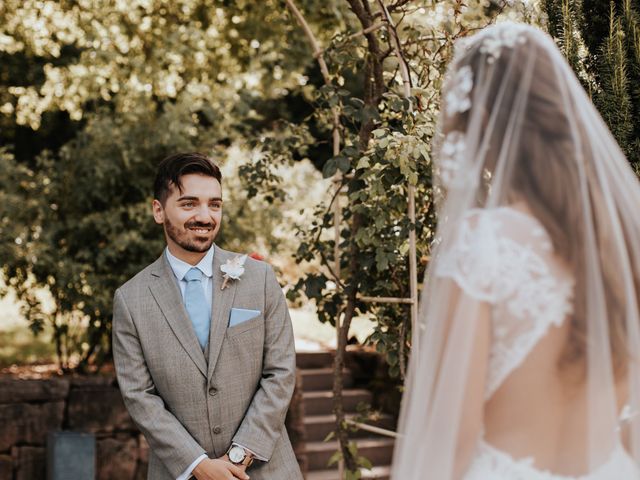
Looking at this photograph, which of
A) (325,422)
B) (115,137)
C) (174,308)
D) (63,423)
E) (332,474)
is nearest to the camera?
(174,308)

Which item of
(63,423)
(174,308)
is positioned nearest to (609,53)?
(174,308)

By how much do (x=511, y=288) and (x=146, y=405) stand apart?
1.44m

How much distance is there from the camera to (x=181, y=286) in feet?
9.14

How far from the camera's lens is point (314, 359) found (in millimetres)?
7305

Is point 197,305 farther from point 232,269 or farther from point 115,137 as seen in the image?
point 115,137

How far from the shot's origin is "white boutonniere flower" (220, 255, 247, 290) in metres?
2.76

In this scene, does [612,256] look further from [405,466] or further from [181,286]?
[181,286]

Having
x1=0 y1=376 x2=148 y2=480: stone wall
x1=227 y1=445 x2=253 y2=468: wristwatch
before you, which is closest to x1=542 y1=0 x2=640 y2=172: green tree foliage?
x1=227 y1=445 x2=253 y2=468: wristwatch

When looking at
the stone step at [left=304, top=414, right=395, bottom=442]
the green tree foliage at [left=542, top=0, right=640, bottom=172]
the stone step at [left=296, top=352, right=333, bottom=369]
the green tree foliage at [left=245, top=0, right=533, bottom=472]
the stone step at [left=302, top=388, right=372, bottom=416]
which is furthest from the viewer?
the stone step at [left=296, top=352, right=333, bottom=369]

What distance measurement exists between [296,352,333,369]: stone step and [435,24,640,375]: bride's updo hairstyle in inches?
220

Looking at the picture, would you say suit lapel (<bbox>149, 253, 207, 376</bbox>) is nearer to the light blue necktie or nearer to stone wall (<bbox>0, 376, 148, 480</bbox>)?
the light blue necktie

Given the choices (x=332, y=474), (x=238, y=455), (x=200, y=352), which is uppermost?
(x=200, y=352)

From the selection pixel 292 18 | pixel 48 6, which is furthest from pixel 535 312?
pixel 48 6

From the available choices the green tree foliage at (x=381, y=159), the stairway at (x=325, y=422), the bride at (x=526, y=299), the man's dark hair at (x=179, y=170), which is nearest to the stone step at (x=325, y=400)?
the stairway at (x=325, y=422)
